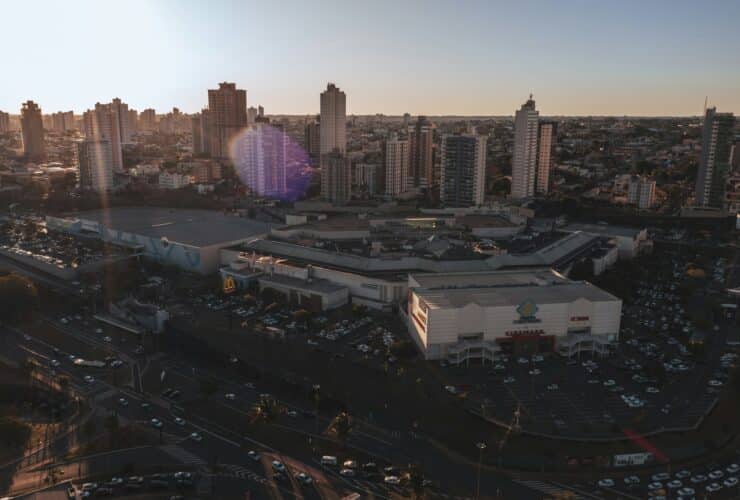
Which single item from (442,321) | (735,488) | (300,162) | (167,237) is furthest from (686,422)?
(300,162)

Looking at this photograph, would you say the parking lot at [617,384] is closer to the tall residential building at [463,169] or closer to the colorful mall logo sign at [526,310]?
the colorful mall logo sign at [526,310]

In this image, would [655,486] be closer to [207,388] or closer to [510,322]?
[510,322]

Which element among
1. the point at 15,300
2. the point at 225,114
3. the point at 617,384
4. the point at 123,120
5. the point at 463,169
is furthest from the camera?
the point at 123,120

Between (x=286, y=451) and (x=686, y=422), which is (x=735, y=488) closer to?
(x=686, y=422)

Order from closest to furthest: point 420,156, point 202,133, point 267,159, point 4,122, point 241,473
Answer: point 241,473 < point 267,159 < point 420,156 < point 202,133 < point 4,122

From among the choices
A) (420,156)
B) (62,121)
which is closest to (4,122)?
(62,121)

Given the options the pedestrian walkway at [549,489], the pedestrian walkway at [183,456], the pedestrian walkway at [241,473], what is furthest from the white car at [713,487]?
the pedestrian walkway at [183,456]
